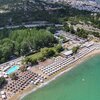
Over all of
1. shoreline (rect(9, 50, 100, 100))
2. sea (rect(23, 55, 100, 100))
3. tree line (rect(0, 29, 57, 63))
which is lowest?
sea (rect(23, 55, 100, 100))

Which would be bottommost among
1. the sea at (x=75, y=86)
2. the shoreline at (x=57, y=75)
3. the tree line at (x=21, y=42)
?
the sea at (x=75, y=86)

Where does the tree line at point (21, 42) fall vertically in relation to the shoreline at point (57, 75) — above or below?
above

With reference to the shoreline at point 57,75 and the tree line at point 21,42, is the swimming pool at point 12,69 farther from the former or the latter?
the shoreline at point 57,75

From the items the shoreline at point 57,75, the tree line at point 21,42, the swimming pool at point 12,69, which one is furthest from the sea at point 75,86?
the tree line at point 21,42

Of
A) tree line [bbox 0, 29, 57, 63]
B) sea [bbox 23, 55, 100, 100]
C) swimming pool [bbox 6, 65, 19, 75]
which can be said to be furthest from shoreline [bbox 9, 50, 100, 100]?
tree line [bbox 0, 29, 57, 63]

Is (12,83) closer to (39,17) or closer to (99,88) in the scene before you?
(99,88)

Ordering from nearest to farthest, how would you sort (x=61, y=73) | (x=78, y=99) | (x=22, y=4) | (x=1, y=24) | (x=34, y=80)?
(x=78, y=99), (x=34, y=80), (x=61, y=73), (x=1, y=24), (x=22, y=4)

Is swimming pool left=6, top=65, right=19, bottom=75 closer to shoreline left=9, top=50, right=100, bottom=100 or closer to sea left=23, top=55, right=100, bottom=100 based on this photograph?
shoreline left=9, top=50, right=100, bottom=100

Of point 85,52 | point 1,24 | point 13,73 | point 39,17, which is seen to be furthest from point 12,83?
point 39,17
